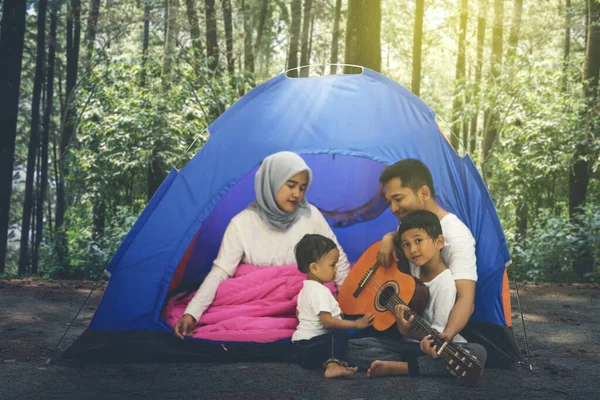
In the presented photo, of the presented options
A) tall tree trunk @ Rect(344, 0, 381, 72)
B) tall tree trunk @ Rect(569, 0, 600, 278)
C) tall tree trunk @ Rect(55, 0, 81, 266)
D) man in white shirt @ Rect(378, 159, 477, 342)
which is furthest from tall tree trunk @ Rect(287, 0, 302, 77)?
man in white shirt @ Rect(378, 159, 477, 342)

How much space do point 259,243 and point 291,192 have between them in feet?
1.35

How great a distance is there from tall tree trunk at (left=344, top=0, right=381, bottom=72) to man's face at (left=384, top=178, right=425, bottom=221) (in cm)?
296

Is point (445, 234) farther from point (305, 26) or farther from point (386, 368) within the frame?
point (305, 26)

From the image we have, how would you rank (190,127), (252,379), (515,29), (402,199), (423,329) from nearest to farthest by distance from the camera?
(252,379), (423,329), (402,199), (190,127), (515,29)

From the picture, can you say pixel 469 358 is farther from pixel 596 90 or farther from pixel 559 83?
pixel 559 83

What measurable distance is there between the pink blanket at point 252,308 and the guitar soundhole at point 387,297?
0.48 meters

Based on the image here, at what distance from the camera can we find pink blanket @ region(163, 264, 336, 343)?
14.1 ft

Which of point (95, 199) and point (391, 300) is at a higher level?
point (95, 199)

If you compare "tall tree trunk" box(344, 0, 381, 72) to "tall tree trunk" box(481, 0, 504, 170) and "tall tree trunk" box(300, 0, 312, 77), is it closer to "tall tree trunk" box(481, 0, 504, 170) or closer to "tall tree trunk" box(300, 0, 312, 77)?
"tall tree trunk" box(481, 0, 504, 170)

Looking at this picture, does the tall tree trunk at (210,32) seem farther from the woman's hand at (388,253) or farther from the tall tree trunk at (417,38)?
the woman's hand at (388,253)

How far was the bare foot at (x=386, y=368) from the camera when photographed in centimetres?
378

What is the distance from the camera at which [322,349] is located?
13.0 ft

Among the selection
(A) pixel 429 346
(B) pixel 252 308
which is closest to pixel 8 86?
(B) pixel 252 308

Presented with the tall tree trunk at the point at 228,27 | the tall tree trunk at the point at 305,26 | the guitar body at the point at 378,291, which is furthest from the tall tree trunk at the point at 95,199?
the guitar body at the point at 378,291
